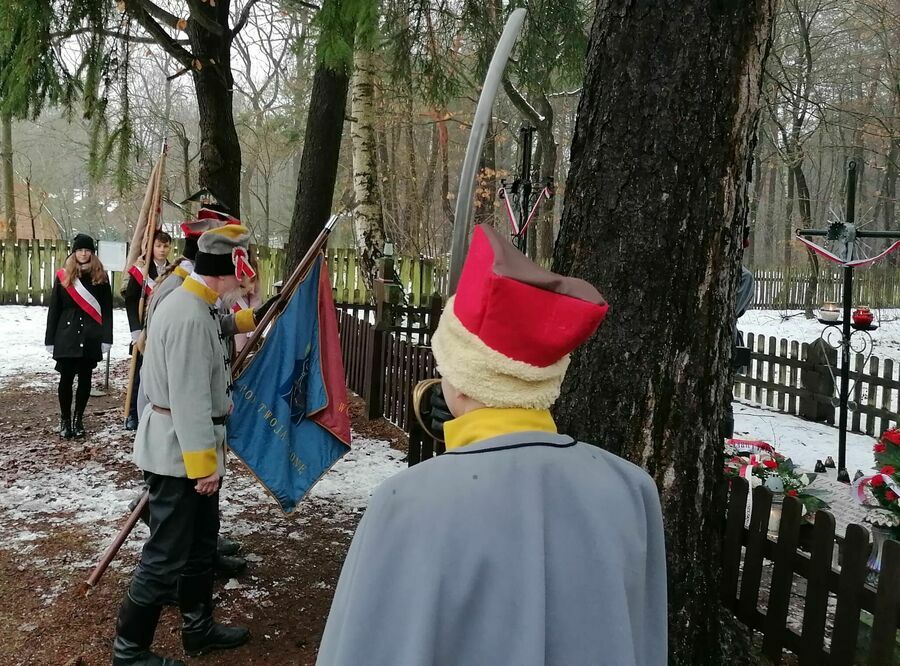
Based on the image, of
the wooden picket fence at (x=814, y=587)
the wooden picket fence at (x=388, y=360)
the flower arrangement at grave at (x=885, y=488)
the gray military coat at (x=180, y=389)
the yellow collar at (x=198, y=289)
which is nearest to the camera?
the wooden picket fence at (x=814, y=587)

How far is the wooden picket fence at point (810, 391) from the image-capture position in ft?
28.1

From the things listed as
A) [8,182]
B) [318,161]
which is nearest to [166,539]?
[318,161]

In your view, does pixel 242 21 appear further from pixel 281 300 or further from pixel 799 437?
pixel 799 437

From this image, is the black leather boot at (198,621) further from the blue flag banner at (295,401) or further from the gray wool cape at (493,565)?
the gray wool cape at (493,565)

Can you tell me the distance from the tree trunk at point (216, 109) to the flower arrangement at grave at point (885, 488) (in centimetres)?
612

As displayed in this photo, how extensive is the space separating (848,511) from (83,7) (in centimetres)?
716

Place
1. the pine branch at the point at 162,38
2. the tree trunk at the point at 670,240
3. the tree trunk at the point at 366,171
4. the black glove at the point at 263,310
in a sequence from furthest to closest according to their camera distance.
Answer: the tree trunk at the point at 366,171 < the pine branch at the point at 162,38 < the black glove at the point at 263,310 < the tree trunk at the point at 670,240

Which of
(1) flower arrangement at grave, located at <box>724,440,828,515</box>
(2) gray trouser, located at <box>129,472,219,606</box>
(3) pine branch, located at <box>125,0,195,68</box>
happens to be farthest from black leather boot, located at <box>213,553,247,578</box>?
(3) pine branch, located at <box>125,0,195,68</box>

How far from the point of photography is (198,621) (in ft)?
11.7

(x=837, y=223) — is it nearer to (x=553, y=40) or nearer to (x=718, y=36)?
(x=553, y=40)

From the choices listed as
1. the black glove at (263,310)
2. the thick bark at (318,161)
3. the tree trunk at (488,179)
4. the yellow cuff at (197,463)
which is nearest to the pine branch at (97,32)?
the thick bark at (318,161)

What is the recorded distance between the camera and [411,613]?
1195mm

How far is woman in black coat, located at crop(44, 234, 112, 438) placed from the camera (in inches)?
282

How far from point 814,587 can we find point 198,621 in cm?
287
